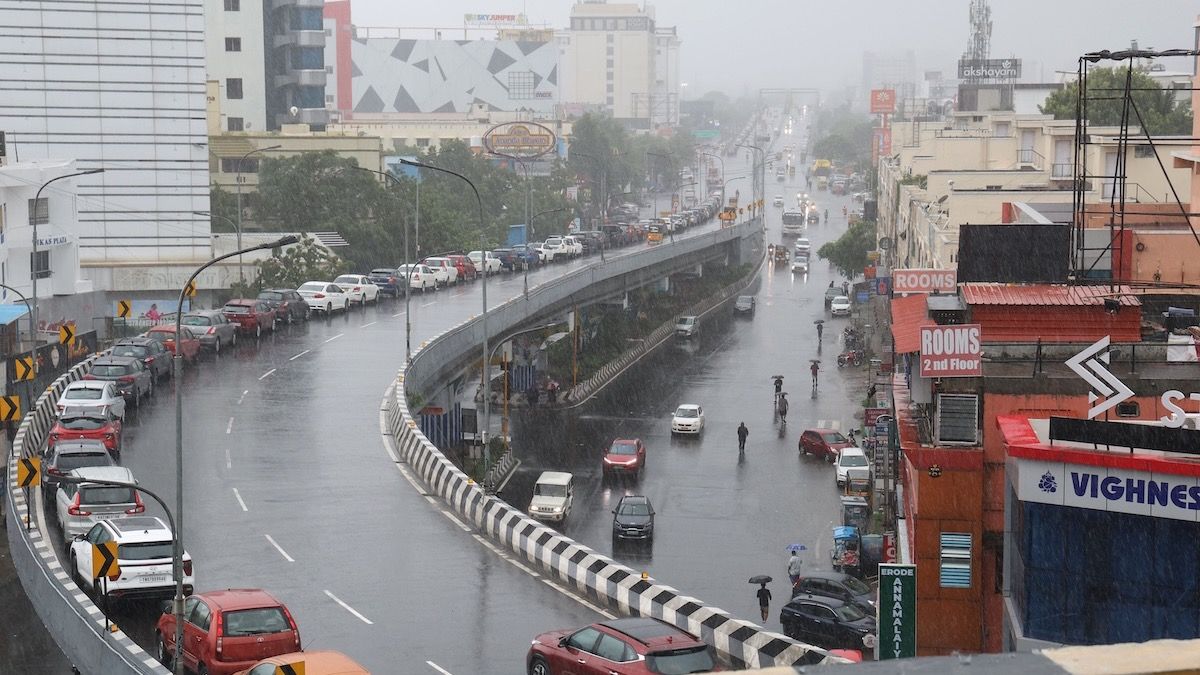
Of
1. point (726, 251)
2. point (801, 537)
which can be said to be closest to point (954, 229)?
point (801, 537)

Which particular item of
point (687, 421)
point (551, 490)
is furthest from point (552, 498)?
point (687, 421)

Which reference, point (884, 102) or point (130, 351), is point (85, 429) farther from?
point (884, 102)

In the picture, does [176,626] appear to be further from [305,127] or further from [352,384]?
[305,127]

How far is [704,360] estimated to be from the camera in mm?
88312

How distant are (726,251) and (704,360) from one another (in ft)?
94.4

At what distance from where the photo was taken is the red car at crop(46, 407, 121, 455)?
36.1 meters

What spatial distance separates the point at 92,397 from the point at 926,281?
2078 centimetres

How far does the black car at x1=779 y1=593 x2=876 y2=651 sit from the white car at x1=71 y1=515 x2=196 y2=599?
12.3 metres

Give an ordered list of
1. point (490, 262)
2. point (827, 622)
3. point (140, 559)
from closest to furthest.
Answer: point (140, 559)
point (827, 622)
point (490, 262)

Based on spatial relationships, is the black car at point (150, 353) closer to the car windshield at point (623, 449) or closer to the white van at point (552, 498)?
the white van at point (552, 498)

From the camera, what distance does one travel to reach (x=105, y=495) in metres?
29.1

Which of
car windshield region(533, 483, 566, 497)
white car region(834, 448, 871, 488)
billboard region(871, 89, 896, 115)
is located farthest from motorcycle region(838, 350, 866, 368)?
billboard region(871, 89, 896, 115)

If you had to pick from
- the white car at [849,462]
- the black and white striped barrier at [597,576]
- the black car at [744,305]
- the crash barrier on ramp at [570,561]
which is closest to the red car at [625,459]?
the white car at [849,462]

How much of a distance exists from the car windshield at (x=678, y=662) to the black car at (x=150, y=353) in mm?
29949
